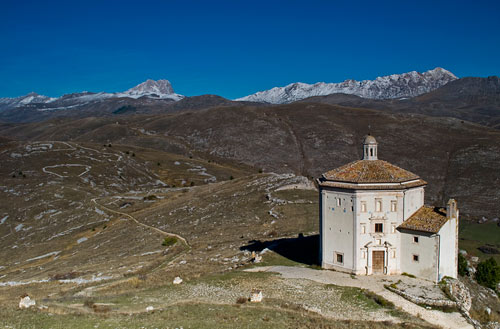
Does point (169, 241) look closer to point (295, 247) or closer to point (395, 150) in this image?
point (295, 247)

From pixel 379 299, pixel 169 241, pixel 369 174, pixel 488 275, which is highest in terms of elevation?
pixel 369 174

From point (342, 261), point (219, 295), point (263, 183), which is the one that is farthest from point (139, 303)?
point (263, 183)

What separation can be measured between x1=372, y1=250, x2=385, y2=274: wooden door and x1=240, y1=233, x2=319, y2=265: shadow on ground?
548 cm

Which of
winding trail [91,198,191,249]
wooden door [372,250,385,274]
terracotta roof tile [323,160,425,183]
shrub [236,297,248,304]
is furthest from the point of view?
winding trail [91,198,191,249]

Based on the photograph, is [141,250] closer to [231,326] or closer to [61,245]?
[61,245]

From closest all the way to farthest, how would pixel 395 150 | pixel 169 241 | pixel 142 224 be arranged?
pixel 169 241, pixel 142 224, pixel 395 150

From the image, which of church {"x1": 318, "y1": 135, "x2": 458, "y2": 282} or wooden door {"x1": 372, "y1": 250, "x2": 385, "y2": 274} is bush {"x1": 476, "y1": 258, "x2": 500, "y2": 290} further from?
wooden door {"x1": 372, "y1": 250, "x2": 385, "y2": 274}

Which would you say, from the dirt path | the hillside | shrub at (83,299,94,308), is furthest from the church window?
the hillside

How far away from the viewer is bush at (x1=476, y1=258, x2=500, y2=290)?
44438mm

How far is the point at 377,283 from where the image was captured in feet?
109

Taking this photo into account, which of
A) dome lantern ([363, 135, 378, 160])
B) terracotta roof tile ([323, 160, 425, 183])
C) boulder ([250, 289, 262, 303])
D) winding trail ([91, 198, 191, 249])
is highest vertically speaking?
dome lantern ([363, 135, 378, 160])

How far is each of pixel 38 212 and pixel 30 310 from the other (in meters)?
62.9

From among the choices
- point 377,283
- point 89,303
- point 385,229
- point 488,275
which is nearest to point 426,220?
point 385,229

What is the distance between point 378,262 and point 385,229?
9.54ft
